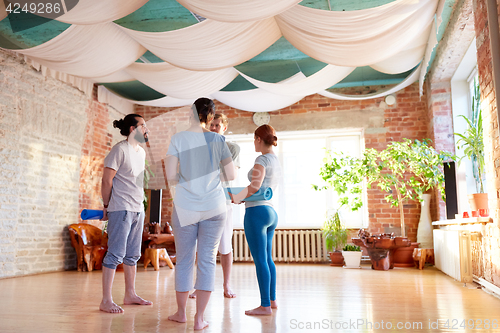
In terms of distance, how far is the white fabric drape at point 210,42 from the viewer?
4.64 m

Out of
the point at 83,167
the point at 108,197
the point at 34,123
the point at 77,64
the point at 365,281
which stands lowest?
the point at 365,281

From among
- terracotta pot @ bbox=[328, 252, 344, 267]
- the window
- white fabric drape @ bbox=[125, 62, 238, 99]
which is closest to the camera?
white fabric drape @ bbox=[125, 62, 238, 99]

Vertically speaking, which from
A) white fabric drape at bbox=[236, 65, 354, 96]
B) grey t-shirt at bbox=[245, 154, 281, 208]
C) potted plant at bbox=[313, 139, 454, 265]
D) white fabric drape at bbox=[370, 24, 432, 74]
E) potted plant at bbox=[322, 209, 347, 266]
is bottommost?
potted plant at bbox=[322, 209, 347, 266]

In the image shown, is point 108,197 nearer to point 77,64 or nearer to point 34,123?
point 77,64

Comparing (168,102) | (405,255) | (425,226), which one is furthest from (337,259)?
(168,102)

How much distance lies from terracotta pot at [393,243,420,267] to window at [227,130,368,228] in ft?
4.55

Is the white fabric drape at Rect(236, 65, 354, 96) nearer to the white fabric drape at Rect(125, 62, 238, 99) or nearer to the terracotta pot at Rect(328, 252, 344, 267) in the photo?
the white fabric drape at Rect(125, 62, 238, 99)

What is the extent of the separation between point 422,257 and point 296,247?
7.54 ft

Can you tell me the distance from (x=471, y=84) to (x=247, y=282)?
5047mm

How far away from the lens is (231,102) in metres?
7.54

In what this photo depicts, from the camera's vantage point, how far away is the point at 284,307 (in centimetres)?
306

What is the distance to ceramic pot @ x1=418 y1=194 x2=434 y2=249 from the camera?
271 inches

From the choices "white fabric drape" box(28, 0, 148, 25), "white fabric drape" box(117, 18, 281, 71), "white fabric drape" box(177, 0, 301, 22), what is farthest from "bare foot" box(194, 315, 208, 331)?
"white fabric drape" box(117, 18, 281, 71)

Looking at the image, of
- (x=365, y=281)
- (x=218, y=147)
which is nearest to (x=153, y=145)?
(x=218, y=147)
